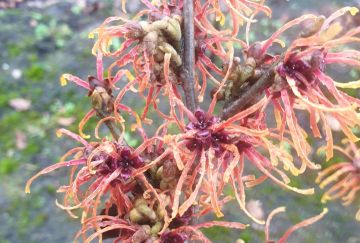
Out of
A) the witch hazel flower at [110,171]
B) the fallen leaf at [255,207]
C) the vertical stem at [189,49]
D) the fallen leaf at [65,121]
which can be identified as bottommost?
the fallen leaf at [255,207]

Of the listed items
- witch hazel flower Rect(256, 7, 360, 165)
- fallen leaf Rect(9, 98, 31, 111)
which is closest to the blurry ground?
fallen leaf Rect(9, 98, 31, 111)

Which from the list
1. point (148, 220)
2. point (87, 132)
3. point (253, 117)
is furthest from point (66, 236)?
point (253, 117)

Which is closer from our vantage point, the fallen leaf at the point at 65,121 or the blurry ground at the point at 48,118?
the blurry ground at the point at 48,118

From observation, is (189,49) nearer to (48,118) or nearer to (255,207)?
(255,207)

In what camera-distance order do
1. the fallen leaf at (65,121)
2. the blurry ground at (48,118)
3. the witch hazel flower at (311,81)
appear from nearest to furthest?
the witch hazel flower at (311,81) → the blurry ground at (48,118) → the fallen leaf at (65,121)

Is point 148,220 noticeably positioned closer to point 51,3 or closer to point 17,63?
point 17,63

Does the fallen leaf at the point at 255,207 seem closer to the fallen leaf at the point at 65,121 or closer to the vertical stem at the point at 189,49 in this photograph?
the fallen leaf at the point at 65,121

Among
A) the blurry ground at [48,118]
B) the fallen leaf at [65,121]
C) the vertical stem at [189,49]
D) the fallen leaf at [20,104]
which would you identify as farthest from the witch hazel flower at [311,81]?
the fallen leaf at [20,104]

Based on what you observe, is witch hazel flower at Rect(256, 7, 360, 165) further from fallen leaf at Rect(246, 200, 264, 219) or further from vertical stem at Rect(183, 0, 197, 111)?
fallen leaf at Rect(246, 200, 264, 219)
